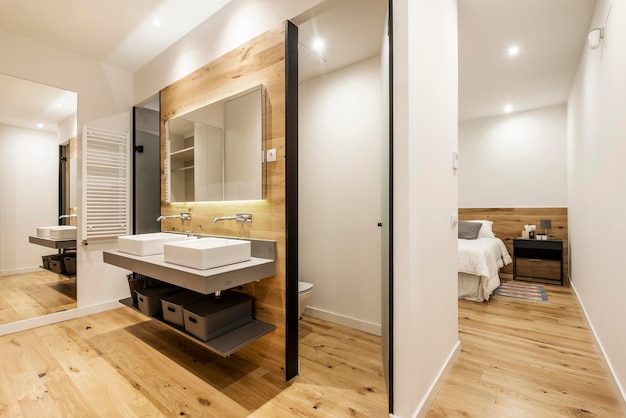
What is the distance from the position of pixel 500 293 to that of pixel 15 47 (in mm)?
6113

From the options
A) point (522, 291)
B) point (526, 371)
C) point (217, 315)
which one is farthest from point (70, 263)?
point (522, 291)

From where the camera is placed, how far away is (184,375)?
207cm

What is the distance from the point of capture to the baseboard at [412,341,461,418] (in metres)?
1.60

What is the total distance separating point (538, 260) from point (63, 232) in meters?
6.33

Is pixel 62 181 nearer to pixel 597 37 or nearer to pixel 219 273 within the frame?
pixel 219 273

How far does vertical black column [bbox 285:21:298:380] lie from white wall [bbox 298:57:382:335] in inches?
38.3

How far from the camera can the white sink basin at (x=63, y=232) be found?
9.98 ft

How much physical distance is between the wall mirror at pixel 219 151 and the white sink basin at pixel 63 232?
1.12 m

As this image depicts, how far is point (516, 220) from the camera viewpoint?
16.9 ft

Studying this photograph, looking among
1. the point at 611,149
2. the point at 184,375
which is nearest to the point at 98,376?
the point at 184,375

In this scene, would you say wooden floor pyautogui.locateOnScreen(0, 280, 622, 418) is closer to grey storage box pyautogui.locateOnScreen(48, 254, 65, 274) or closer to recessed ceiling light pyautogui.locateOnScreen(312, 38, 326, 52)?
grey storage box pyautogui.locateOnScreen(48, 254, 65, 274)

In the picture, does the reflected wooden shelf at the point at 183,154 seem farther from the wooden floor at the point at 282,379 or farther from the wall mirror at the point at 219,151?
the wooden floor at the point at 282,379

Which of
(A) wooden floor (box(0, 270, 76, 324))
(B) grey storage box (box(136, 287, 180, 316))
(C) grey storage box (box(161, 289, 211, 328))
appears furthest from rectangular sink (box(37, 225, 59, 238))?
(C) grey storage box (box(161, 289, 211, 328))

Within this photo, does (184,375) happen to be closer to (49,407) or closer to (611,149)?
(49,407)
